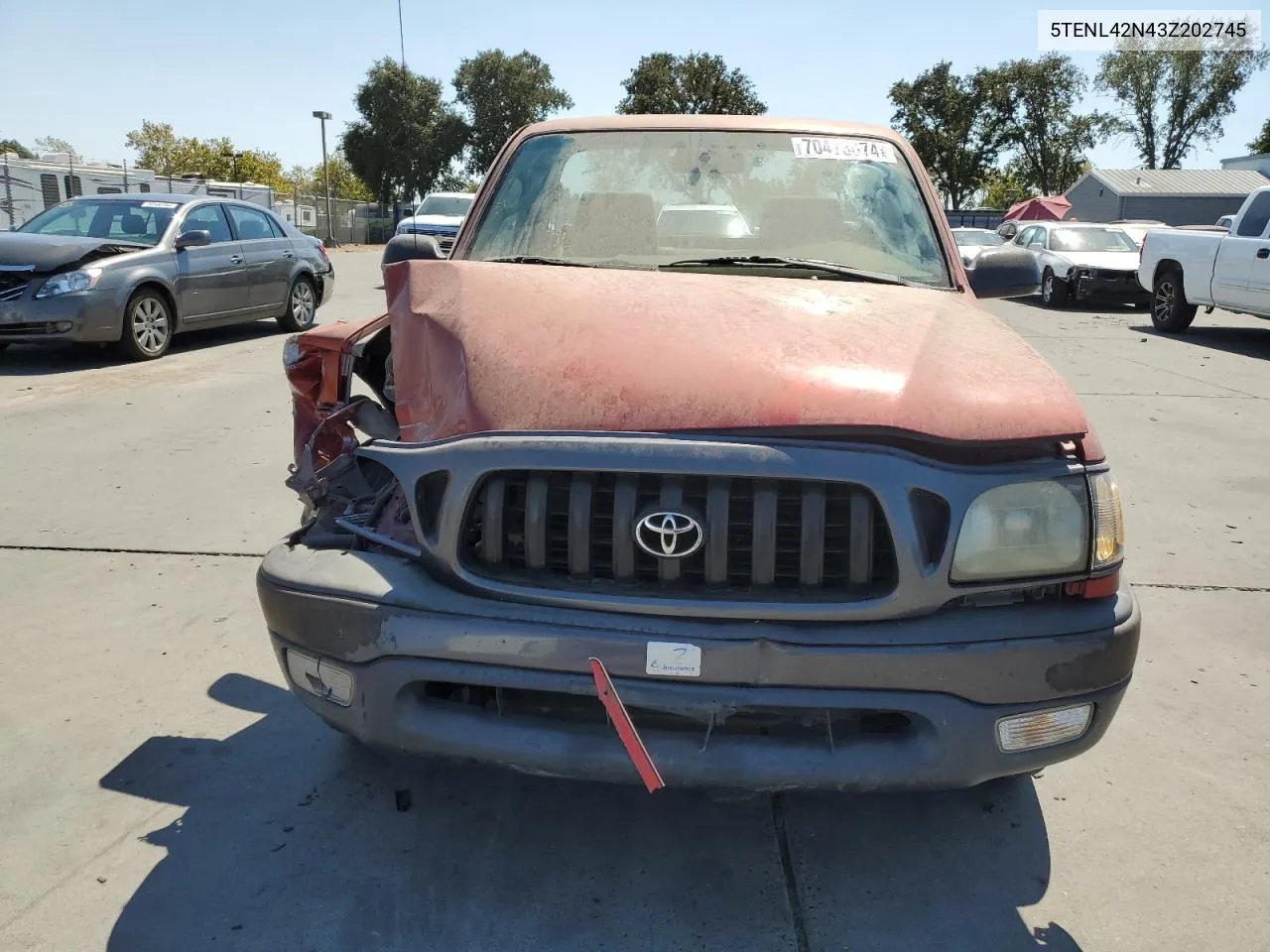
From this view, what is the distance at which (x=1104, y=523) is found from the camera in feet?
7.64

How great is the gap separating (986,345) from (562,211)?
1.61m

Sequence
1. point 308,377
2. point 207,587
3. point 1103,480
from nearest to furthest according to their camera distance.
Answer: point 1103,480 < point 308,377 < point 207,587

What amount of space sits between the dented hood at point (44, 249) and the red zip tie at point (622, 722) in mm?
9397

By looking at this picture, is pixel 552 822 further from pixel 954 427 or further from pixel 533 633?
pixel 954 427

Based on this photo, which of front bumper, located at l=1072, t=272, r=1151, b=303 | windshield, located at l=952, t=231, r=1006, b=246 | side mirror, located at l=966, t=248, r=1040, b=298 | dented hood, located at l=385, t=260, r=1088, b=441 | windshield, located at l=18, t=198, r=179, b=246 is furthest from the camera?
windshield, located at l=952, t=231, r=1006, b=246

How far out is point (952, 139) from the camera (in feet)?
211

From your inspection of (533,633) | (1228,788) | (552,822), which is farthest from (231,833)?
(1228,788)

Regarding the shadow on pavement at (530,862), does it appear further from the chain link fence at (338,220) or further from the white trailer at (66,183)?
the chain link fence at (338,220)

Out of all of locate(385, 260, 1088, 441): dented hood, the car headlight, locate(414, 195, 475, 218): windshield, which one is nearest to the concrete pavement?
locate(385, 260, 1088, 441): dented hood

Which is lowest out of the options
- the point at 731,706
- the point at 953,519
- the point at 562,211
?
the point at 731,706

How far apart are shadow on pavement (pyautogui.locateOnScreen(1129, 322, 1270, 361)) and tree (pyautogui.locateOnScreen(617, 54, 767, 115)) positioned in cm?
4479

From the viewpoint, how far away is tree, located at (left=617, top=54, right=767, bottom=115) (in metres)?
57.8

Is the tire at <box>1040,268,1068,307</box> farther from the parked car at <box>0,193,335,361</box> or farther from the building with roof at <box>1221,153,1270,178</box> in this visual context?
the building with roof at <box>1221,153,1270,178</box>

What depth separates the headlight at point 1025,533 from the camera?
2240 mm
